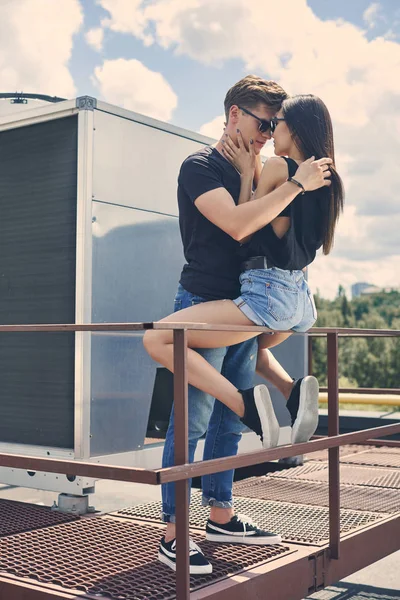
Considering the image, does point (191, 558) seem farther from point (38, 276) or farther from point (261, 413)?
point (38, 276)

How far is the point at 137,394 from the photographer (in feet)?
15.3

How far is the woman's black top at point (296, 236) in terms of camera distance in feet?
10.6

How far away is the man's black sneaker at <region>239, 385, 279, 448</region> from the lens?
3035mm

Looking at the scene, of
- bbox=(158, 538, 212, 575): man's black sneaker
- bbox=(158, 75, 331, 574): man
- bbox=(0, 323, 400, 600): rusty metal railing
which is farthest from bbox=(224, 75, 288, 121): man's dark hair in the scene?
bbox=(158, 538, 212, 575): man's black sneaker

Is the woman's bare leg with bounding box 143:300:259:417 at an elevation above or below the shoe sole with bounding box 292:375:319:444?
above

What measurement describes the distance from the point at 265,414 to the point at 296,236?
0.76 m

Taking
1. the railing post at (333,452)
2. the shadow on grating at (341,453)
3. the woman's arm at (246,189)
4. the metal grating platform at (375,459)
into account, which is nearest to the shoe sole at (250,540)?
the railing post at (333,452)

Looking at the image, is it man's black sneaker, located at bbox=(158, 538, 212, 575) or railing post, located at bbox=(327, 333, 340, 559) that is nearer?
man's black sneaker, located at bbox=(158, 538, 212, 575)

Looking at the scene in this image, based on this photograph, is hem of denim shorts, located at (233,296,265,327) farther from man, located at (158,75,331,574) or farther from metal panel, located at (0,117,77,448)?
metal panel, located at (0,117,77,448)

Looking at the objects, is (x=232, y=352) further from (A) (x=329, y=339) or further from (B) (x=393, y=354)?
(B) (x=393, y=354)

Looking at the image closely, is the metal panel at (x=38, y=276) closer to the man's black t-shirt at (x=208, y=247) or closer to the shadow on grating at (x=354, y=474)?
the man's black t-shirt at (x=208, y=247)

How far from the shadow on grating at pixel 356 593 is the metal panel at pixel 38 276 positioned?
7.11 ft

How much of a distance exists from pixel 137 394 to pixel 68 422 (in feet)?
1.52

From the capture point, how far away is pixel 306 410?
3.21m
